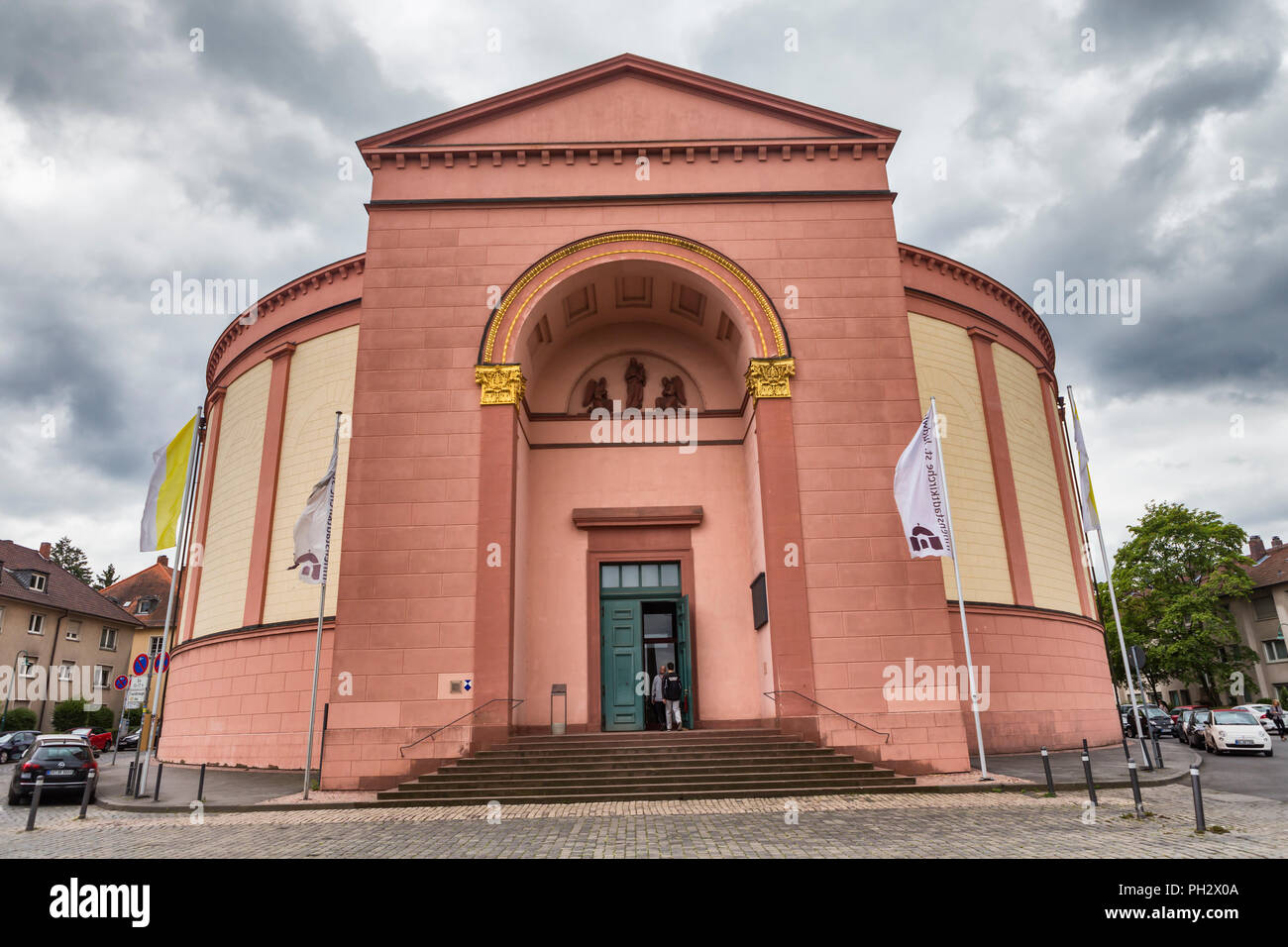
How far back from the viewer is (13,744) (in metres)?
30.3

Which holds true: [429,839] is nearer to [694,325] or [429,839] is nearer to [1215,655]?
[694,325]

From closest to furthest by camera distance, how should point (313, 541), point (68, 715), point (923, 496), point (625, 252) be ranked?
point (923, 496)
point (313, 541)
point (625, 252)
point (68, 715)

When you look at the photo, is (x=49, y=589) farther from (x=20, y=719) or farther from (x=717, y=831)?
(x=717, y=831)

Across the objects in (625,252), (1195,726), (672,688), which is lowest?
(1195,726)

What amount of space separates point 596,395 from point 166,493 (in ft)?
33.4

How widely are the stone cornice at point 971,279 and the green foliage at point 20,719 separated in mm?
44208

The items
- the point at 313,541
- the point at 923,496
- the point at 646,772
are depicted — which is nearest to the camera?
the point at 646,772

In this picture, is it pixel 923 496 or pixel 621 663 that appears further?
pixel 621 663

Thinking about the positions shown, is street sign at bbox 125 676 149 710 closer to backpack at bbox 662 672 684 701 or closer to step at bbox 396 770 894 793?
step at bbox 396 770 894 793

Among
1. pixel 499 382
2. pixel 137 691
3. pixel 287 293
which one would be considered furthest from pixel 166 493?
pixel 287 293

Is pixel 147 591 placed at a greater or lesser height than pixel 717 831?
greater

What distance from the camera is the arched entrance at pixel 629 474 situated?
54.4 feet

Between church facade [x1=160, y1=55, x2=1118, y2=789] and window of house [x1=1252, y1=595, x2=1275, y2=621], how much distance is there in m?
34.3

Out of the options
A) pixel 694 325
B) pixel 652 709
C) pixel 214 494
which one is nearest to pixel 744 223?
pixel 694 325
